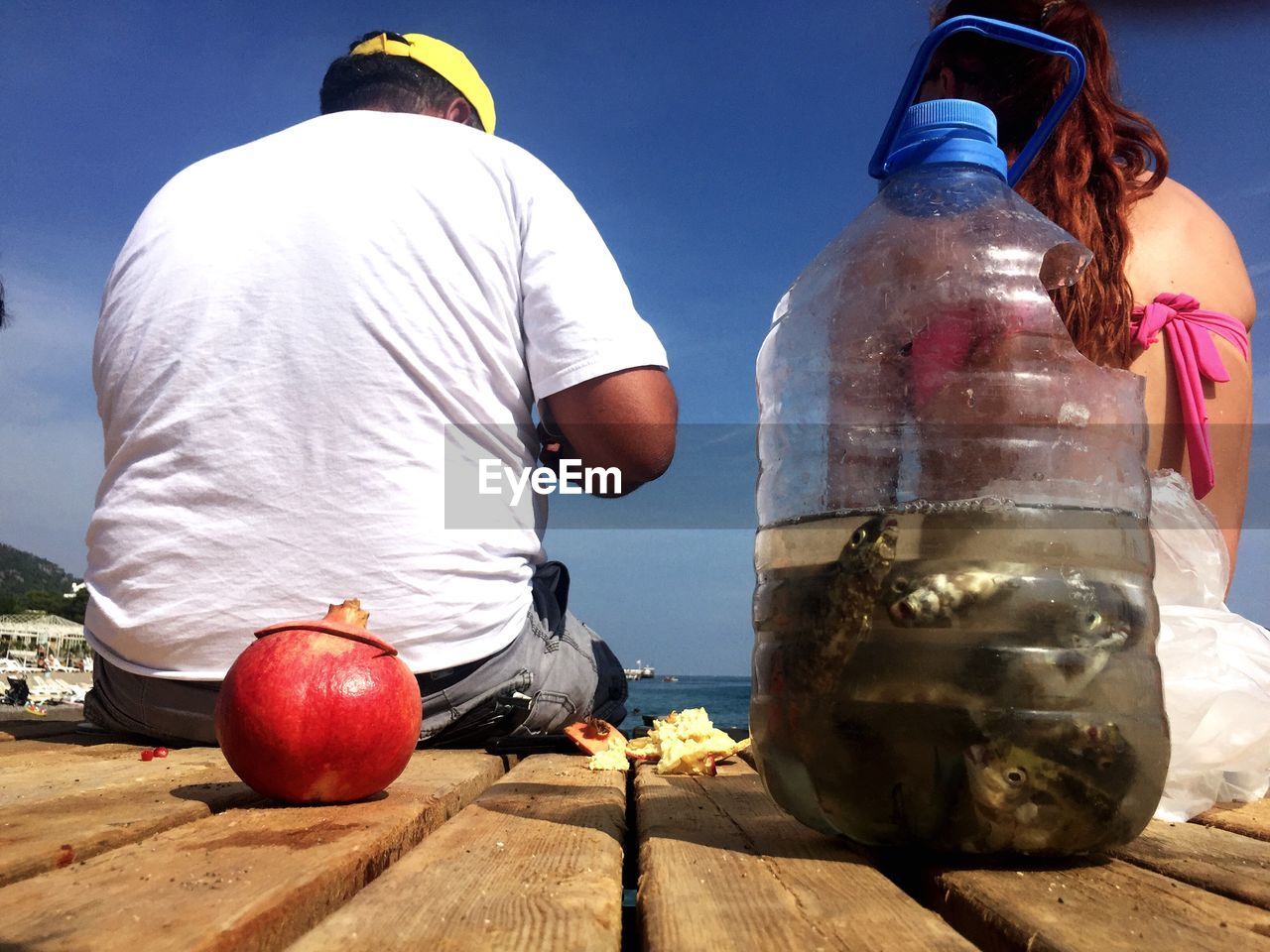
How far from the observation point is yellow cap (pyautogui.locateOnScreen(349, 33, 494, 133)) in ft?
11.7

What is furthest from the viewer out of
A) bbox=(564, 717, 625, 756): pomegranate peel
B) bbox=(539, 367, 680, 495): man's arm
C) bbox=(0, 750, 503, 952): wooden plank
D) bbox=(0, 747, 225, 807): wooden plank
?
bbox=(539, 367, 680, 495): man's arm

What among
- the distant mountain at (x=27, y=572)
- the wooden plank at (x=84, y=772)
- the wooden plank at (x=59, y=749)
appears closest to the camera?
the wooden plank at (x=84, y=772)

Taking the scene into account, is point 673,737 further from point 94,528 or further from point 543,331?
point 94,528

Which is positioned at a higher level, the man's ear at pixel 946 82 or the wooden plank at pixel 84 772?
the man's ear at pixel 946 82

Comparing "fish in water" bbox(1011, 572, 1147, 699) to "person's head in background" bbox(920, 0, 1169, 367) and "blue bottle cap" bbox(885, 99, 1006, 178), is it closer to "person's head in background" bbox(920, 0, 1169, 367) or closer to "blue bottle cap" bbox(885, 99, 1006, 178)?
"blue bottle cap" bbox(885, 99, 1006, 178)

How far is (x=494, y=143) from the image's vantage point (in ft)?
10.2

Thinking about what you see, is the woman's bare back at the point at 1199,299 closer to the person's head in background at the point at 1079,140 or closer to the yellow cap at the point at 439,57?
the person's head in background at the point at 1079,140

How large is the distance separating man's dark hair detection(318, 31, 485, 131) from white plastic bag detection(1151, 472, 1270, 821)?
2768 mm

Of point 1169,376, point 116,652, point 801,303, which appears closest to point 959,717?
point 801,303

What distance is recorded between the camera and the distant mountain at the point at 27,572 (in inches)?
4392

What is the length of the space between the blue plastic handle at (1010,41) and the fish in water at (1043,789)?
95cm

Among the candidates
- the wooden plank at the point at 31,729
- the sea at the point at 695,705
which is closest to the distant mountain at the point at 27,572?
the sea at the point at 695,705

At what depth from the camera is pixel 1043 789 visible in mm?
1307

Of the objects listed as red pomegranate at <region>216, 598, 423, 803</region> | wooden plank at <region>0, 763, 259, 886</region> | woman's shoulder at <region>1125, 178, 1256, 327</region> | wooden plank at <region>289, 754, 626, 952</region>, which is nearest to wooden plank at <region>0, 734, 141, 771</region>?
wooden plank at <region>0, 763, 259, 886</region>
